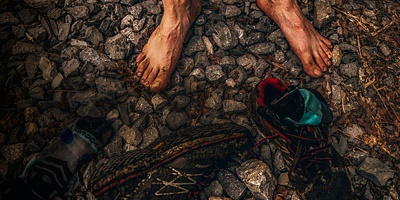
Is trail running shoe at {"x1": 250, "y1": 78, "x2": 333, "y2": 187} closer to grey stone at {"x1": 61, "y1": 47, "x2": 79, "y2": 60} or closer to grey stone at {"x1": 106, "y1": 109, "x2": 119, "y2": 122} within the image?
grey stone at {"x1": 106, "y1": 109, "x2": 119, "y2": 122}

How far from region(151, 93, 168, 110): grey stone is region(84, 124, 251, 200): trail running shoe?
0.81 ft

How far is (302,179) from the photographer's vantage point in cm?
192

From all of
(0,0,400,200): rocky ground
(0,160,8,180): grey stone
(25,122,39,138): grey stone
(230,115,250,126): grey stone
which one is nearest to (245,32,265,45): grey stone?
(0,0,400,200): rocky ground

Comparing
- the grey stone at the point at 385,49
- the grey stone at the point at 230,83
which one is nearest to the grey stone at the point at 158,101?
the grey stone at the point at 230,83

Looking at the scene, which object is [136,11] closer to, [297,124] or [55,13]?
[55,13]

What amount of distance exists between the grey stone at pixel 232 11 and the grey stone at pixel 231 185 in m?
1.21

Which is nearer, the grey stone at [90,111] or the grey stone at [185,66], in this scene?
the grey stone at [90,111]

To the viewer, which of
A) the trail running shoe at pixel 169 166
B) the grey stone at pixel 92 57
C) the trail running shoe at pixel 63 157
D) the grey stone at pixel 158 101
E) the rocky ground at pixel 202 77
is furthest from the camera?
the grey stone at pixel 92 57

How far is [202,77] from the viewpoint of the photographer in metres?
2.21

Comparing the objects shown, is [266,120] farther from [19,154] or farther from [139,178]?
[19,154]

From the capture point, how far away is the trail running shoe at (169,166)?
1.76 meters

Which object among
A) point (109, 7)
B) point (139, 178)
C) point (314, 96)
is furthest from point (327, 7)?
point (139, 178)

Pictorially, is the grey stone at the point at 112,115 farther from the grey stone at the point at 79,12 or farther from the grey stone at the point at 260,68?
the grey stone at the point at 260,68

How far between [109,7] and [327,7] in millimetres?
1708
